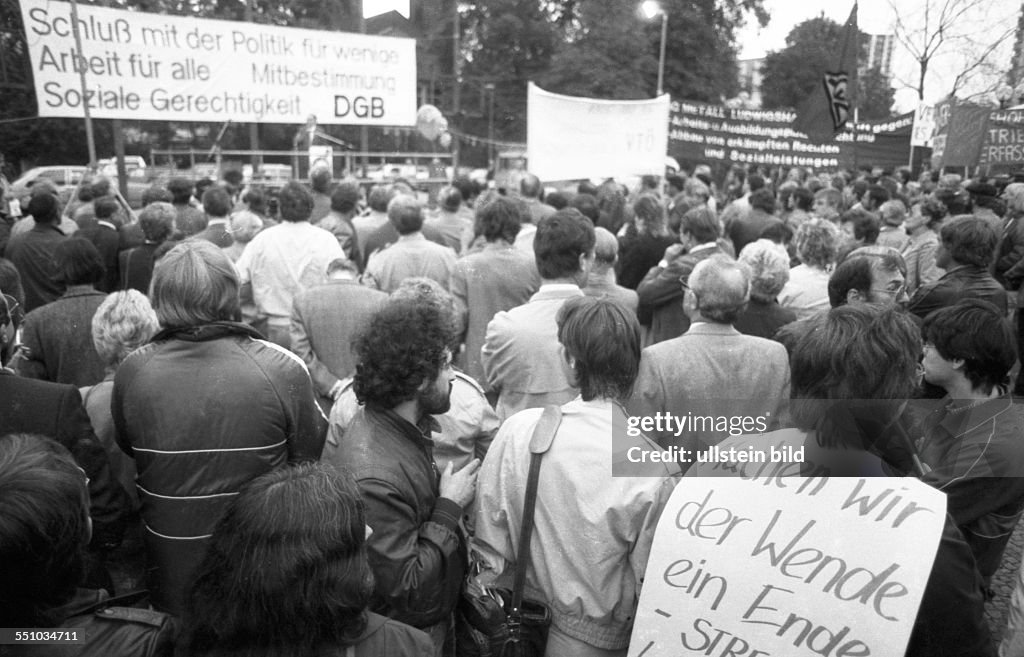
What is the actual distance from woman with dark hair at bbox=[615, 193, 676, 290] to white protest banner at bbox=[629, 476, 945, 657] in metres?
4.18

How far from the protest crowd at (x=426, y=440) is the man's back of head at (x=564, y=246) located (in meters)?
0.02

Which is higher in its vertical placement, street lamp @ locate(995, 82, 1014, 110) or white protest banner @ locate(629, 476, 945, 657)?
street lamp @ locate(995, 82, 1014, 110)

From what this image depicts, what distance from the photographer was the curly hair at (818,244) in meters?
4.18

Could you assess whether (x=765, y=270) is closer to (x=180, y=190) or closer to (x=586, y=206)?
(x=586, y=206)

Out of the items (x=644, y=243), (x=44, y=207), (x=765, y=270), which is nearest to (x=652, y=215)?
(x=644, y=243)

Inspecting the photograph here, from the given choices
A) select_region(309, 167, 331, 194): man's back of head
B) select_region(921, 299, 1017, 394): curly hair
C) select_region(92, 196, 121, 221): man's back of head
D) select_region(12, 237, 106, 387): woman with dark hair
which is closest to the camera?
select_region(921, 299, 1017, 394): curly hair

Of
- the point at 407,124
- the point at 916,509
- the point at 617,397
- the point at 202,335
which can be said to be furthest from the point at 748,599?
the point at 407,124

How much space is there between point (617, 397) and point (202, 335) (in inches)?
51.0

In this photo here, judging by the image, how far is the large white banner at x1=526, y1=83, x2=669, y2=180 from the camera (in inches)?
305

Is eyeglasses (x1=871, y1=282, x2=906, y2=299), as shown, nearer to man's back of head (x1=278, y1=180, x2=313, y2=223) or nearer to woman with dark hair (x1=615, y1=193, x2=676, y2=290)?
woman with dark hair (x1=615, y1=193, x2=676, y2=290)

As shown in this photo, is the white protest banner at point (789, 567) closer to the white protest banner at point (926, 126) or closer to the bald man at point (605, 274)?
the bald man at point (605, 274)

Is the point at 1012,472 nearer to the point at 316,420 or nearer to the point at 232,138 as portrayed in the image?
the point at 316,420

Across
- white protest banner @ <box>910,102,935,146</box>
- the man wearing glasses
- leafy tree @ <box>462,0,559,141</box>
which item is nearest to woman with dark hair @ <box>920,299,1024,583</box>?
the man wearing glasses

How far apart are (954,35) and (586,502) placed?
476cm
